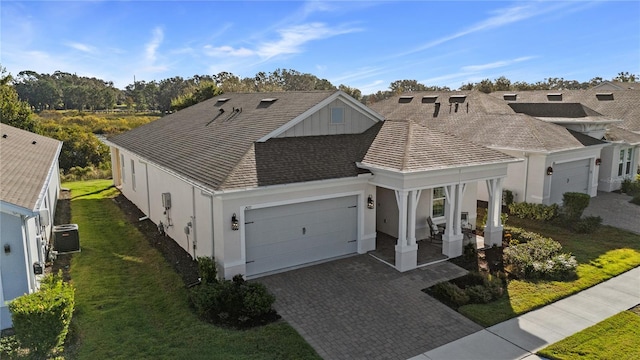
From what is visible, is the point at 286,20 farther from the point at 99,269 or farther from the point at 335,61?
the point at 335,61

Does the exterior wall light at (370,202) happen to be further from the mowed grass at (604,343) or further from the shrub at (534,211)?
the shrub at (534,211)

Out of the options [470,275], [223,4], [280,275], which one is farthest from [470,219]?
[223,4]

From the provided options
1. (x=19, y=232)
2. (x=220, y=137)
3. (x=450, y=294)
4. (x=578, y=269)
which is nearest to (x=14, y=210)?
(x=19, y=232)

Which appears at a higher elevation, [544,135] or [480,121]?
[480,121]

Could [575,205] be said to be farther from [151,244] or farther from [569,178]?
[151,244]

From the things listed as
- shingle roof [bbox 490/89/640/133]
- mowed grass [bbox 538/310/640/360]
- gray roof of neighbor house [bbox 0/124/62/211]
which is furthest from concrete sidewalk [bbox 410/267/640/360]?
shingle roof [bbox 490/89/640/133]

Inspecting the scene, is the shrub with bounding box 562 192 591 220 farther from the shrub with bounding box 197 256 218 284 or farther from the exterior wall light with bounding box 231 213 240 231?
the shrub with bounding box 197 256 218 284
